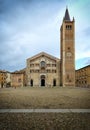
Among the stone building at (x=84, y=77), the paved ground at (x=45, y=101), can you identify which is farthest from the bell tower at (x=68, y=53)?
the paved ground at (x=45, y=101)

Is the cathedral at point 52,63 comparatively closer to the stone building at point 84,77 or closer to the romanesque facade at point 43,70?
the romanesque facade at point 43,70

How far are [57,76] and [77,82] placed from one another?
26.1 m

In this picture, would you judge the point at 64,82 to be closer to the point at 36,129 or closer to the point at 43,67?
the point at 43,67

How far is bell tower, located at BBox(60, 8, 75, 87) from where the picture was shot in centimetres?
5881

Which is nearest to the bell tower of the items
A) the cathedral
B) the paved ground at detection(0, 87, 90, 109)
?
the cathedral

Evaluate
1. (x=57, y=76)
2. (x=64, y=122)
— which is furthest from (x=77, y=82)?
(x=64, y=122)

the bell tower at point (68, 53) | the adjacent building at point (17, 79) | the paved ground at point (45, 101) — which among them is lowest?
the paved ground at point (45, 101)

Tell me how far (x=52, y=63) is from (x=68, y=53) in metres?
5.47

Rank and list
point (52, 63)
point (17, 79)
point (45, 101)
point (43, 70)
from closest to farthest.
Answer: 1. point (45, 101)
2. point (43, 70)
3. point (52, 63)
4. point (17, 79)

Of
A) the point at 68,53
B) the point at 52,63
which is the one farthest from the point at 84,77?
the point at 52,63

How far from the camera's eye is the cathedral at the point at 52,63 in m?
60.6

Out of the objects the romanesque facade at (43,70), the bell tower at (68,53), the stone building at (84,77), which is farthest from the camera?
the stone building at (84,77)

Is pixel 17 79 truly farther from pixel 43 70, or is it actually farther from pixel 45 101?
pixel 45 101

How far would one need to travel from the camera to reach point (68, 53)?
2378 inches
